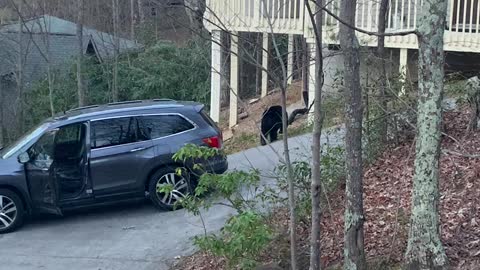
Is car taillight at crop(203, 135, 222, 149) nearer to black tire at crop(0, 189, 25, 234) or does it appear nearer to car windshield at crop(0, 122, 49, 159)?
car windshield at crop(0, 122, 49, 159)

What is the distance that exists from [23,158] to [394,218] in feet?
19.3

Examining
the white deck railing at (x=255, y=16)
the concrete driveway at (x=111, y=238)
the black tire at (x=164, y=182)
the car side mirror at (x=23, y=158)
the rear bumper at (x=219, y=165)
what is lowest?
the concrete driveway at (x=111, y=238)

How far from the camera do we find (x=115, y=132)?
1071cm

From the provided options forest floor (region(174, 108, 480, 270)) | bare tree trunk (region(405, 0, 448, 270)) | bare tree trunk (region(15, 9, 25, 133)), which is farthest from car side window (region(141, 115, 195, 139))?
bare tree trunk (region(15, 9, 25, 133))

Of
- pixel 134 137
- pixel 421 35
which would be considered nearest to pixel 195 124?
pixel 134 137

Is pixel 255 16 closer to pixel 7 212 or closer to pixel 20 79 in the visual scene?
pixel 7 212

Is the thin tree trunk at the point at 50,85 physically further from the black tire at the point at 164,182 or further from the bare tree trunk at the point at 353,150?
the bare tree trunk at the point at 353,150

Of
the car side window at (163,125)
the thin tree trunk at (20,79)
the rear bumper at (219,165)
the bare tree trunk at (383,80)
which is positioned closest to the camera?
the bare tree trunk at (383,80)

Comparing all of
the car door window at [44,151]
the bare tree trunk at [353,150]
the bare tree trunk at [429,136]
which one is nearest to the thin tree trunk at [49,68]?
the car door window at [44,151]

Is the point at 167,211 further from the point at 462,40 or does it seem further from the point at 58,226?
the point at 462,40

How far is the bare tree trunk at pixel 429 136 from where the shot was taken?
16.0 ft

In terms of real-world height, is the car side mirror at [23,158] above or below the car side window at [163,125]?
below

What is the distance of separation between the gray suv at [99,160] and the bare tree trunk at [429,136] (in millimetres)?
5335

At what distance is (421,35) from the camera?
4891mm
